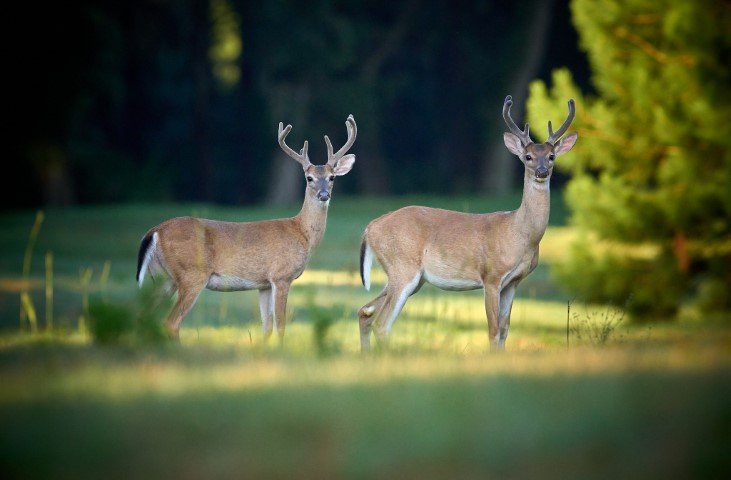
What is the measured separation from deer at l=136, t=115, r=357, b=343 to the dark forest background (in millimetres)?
19118

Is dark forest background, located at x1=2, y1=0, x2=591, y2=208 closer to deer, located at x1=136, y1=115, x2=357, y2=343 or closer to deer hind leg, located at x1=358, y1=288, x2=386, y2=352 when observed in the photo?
deer, located at x1=136, y1=115, x2=357, y2=343

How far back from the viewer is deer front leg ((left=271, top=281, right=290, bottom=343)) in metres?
9.12

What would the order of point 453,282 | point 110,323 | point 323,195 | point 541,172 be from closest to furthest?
point 110,323, point 541,172, point 453,282, point 323,195

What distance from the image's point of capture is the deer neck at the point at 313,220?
958 cm

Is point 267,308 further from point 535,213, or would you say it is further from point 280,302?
point 535,213

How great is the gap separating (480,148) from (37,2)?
57.2 ft

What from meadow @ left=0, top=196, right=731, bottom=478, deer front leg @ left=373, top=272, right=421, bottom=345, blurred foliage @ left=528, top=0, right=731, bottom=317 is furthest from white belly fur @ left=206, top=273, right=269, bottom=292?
blurred foliage @ left=528, top=0, right=731, bottom=317

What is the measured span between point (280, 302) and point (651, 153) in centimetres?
510

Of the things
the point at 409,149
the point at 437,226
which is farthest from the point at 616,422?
the point at 409,149

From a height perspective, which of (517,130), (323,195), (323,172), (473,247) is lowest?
(473,247)

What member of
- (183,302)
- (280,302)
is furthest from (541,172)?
(183,302)

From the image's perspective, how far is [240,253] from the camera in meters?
9.29

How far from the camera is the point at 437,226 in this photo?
9.21m

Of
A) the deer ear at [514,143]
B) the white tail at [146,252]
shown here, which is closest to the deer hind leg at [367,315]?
the deer ear at [514,143]
